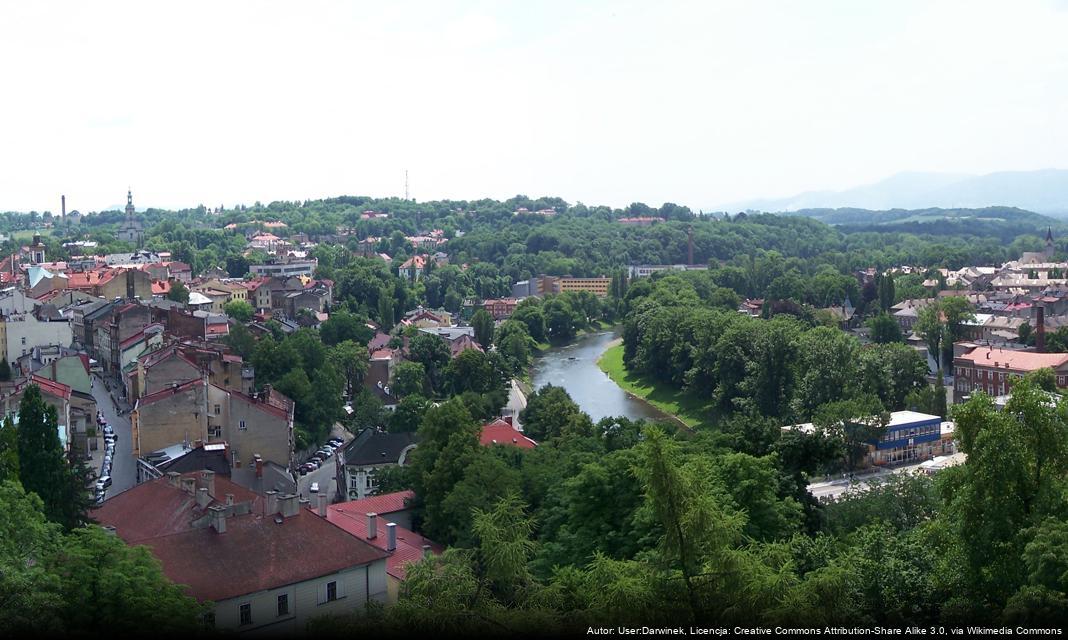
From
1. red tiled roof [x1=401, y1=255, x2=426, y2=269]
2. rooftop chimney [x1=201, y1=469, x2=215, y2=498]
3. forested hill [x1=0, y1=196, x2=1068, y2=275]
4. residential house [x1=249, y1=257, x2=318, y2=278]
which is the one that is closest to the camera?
rooftop chimney [x1=201, y1=469, x2=215, y2=498]

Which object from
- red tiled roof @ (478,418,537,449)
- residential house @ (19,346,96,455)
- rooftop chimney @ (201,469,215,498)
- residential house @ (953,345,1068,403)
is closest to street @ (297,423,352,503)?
red tiled roof @ (478,418,537,449)

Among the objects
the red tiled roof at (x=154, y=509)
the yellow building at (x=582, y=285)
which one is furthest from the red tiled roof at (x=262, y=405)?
the yellow building at (x=582, y=285)

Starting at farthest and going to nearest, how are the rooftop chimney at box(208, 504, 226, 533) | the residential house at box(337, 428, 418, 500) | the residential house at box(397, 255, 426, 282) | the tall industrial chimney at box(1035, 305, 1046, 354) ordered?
1. the residential house at box(397, 255, 426, 282)
2. the tall industrial chimney at box(1035, 305, 1046, 354)
3. the residential house at box(337, 428, 418, 500)
4. the rooftop chimney at box(208, 504, 226, 533)

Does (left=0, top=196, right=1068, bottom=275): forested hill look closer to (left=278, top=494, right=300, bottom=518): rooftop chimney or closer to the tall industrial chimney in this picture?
the tall industrial chimney

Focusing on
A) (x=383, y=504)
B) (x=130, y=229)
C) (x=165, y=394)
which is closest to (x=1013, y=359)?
(x=383, y=504)

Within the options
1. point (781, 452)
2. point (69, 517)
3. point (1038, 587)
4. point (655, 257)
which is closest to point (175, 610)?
point (69, 517)

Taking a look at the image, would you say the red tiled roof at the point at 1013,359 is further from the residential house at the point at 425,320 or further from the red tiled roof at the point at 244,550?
the red tiled roof at the point at 244,550
